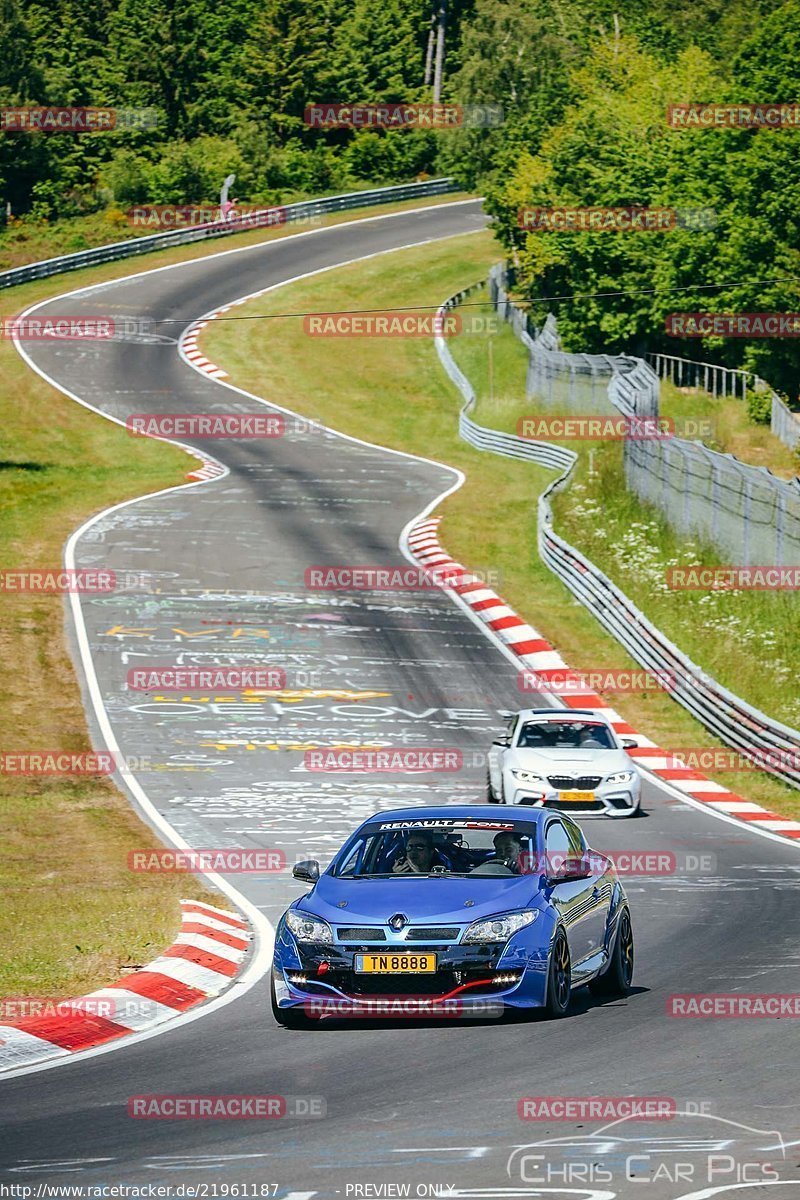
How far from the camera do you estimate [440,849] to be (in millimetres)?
13258

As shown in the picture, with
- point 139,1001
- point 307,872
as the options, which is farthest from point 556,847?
point 139,1001

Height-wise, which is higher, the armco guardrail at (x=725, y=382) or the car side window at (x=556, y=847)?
the car side window at (x=556, y=847)

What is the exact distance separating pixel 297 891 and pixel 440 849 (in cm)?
662

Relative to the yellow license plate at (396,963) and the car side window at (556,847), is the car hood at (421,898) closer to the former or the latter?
the yellow license plate at (396,963)

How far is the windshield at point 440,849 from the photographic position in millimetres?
12977

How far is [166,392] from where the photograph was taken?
64562 mm

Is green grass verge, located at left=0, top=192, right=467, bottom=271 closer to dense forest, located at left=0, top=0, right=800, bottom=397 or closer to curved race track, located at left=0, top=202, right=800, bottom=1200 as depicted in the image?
dense forest, located at left=0, top=0, right=800, bottom=397

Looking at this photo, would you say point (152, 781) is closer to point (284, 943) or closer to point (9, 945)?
point (9, 945)

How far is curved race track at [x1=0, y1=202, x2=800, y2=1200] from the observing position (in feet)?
28.8

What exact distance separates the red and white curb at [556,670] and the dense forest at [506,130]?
704 inches

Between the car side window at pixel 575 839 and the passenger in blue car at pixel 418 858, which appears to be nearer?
the passenger in blue car at pixel 418 858

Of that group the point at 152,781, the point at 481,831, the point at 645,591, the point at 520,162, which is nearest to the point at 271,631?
the point at 645,591

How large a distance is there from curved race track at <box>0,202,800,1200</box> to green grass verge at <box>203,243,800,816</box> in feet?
6.19

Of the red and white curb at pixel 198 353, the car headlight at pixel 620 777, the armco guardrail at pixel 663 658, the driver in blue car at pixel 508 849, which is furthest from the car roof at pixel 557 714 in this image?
the red and white curb at pixel 198 353
